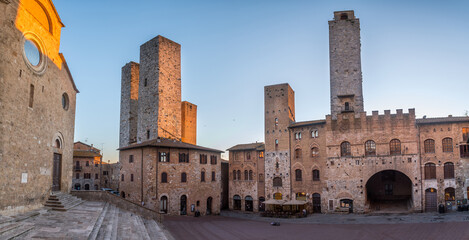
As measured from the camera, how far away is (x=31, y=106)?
53.4 ft

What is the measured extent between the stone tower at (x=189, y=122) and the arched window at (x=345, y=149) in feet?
69.7

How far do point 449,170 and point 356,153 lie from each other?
7945 millimetres

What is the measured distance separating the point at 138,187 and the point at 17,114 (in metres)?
16.2

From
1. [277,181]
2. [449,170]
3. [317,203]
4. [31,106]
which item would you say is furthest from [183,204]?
[449,170]

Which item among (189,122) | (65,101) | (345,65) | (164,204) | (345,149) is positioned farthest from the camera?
(189,122)

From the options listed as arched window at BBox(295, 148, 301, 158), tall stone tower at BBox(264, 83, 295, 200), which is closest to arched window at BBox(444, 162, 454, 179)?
arched window at BBox(295, 148, 301, 158)

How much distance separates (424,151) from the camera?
29859mm

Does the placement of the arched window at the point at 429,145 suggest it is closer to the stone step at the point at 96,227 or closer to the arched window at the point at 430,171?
the arched window at the point at 430,171

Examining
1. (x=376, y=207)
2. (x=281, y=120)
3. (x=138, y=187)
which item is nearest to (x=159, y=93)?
(x=138, y=187)

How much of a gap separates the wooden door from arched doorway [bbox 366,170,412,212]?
27.5 m

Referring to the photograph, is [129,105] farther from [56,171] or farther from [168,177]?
[56,171]

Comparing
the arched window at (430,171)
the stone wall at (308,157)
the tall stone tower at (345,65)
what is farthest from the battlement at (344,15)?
the arched window at (430,171)

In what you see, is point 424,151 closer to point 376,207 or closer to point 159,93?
point 376,207

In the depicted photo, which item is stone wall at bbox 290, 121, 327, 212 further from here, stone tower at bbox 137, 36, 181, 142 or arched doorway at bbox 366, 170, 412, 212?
stone tower at bbox 137, 36, 181, 142
